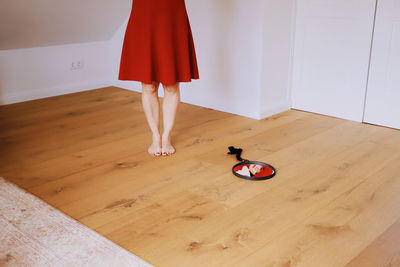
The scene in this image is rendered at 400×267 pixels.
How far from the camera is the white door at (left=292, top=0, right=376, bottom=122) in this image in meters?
2.81


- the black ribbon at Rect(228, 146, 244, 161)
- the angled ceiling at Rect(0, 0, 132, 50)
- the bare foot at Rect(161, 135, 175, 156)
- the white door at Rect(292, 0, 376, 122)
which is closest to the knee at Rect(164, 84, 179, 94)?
the bare foot at Rect(161, 135, 175, 156)

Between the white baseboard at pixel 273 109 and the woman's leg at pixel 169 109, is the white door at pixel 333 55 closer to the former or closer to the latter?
the white baseboard at pixel 273 109

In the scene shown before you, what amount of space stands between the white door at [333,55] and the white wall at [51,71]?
1994mm

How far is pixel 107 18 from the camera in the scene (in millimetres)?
3750

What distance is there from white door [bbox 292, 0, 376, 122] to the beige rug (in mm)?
2103

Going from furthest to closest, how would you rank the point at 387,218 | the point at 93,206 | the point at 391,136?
the point at 391,136, the point at 93,206, the point at 387,218

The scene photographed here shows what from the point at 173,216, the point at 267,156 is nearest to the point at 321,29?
the point at 267,156

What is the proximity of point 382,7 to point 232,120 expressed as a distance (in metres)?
1.26

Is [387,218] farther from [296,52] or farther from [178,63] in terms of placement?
[296,52]

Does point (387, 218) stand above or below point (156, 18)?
below

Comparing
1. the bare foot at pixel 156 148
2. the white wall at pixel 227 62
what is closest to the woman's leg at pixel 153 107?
the bare foot at pixel 156 148

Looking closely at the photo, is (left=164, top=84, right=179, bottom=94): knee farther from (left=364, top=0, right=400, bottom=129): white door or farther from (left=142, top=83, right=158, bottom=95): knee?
(left=364, top=0, right=400, bottom=129): white door

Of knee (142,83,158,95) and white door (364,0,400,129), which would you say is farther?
white door (364,0,400,129)

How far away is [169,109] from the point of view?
2.44 meters
